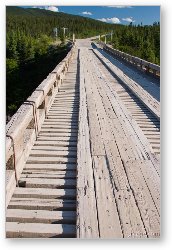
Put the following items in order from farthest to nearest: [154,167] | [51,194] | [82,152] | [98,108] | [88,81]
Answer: [88,81], [98,108], [82,152], [154,167], [51,194]

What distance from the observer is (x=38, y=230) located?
323 cm

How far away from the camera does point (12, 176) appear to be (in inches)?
147

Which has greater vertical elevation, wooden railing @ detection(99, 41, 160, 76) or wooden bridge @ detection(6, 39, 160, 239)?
wooden railing @ detection(99, 41, 160, 76)

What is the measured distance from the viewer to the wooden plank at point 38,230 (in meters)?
3.20

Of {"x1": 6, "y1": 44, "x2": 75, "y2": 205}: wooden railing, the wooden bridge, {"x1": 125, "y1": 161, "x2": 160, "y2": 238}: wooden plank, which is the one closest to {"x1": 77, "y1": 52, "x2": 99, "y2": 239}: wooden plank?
the wooden bridge

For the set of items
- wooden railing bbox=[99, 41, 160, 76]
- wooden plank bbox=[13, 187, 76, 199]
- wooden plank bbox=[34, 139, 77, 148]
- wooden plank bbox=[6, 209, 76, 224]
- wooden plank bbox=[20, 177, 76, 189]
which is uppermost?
wooden railing bbox=[99, 41, 160, 76]

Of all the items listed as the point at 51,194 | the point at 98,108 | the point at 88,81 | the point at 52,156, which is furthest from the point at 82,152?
the point at 88,81

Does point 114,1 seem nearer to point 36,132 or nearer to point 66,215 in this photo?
point 36,132

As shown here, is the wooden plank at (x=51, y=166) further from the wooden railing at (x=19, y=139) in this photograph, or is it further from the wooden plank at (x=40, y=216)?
the wooden plank at (x=40, y=216)

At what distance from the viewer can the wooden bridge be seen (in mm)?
3215

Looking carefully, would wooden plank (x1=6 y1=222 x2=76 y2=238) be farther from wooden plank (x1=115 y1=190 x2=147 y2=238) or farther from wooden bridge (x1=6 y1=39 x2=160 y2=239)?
wooden plank (x1=115 y1=190 x2=147 y2=238)

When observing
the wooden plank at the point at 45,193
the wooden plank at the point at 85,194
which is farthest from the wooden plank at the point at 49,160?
the wooden plank at the point at 45,193

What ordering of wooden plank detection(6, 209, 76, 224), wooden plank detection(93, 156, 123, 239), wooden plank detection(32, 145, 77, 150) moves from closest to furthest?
wooden plank detection(93, 156, 123, 239) < wooden plank detection(6, 209, 76, 224) < wooden plank detection(32, 145, 77, 150)

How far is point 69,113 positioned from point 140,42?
81.4 feet
